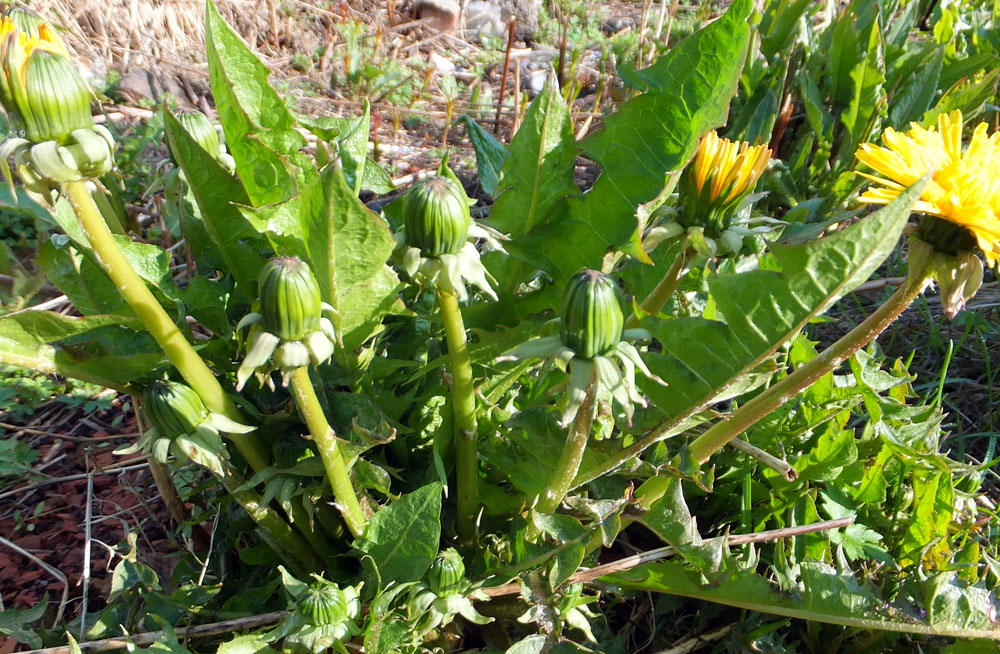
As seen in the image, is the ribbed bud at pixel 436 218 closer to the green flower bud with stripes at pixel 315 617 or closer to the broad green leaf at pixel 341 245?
the broad green leaf at pixel 341 245

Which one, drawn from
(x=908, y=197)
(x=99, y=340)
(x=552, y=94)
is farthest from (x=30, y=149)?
(x=908, y=197)

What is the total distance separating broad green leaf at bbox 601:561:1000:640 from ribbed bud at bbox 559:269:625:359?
740 mm

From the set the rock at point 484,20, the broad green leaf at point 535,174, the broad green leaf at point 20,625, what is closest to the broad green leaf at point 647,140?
the broad green leaf at point 535,174

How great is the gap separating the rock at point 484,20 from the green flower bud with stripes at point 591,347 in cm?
435

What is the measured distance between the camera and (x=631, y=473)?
1565 mm

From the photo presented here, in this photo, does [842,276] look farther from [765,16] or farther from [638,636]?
[765,16]

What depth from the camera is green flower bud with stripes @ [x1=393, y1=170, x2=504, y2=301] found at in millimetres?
1104

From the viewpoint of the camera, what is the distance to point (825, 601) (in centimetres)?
156

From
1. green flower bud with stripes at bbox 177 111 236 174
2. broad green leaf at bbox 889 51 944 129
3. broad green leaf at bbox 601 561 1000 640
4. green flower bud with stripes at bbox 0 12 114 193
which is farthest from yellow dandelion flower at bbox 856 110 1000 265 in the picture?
broad green leaf at bbox 889 51 944 129

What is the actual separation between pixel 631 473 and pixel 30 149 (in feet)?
3.85

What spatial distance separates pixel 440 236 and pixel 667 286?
49cm

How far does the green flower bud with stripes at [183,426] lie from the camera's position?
1202mm

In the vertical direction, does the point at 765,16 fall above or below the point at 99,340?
above

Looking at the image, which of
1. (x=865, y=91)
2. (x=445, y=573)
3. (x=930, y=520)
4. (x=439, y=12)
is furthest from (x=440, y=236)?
(x=439, y=12)
